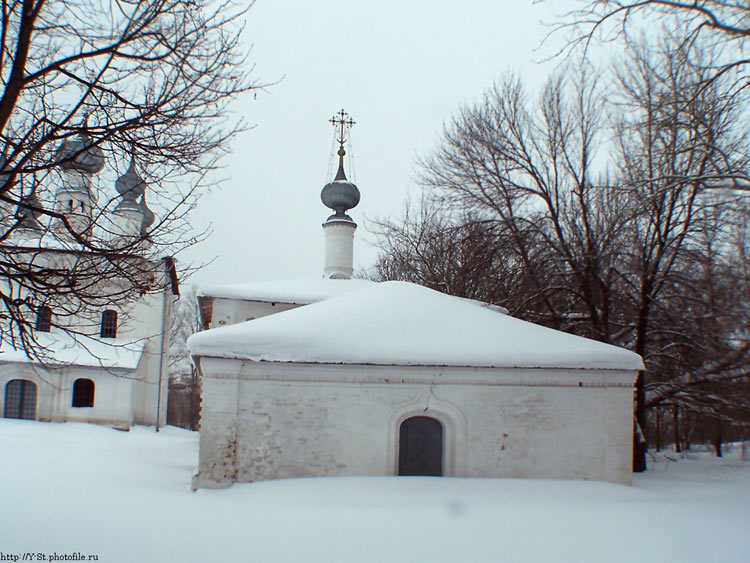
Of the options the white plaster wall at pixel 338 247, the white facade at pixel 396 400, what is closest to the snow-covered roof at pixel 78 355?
the white plaster wall at pixel 338 247

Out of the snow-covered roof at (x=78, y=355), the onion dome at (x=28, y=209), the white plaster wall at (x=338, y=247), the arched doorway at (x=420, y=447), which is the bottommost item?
the arched doorway at (x=420, y=447)

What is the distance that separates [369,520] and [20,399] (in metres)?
20.3

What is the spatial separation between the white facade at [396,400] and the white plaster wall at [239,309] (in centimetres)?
559

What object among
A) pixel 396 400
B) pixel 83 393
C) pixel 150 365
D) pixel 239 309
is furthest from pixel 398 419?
pixel 150 365

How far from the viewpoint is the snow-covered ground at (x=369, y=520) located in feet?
20.4

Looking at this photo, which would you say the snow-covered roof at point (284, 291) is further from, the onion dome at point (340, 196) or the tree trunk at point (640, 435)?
the tree trunk at point (640, 435)

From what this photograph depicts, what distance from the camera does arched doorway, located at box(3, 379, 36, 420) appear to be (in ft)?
72.9

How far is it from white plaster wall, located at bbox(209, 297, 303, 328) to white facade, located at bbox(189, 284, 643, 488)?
18.3ft

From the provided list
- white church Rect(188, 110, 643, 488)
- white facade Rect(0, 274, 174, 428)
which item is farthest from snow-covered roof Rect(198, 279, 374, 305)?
white facade Rect(0, 274, 174, 428)

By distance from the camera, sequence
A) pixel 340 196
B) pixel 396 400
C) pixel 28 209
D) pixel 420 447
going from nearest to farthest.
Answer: pixel 28 209 → pixel 396 400 → pixel 420 447 → pixel 340 196

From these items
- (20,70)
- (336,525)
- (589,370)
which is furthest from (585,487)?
(20,70)

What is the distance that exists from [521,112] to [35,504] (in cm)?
1361

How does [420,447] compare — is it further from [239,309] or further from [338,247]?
[338,247]

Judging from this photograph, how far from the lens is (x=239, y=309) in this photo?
15.0 m
